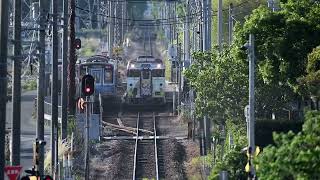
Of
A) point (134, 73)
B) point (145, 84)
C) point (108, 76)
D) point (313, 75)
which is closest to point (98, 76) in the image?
point (108, 76)

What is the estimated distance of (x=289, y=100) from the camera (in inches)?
1527

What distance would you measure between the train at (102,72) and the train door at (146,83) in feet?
6.01

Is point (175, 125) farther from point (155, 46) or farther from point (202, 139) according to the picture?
point (155, 46)

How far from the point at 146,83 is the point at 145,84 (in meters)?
0.11

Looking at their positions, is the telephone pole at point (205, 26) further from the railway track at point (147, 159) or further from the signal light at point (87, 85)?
the signal light at point (87, 85)

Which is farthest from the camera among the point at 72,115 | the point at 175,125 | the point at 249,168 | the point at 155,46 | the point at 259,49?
the point at 155,46

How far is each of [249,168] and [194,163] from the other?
1605 cm

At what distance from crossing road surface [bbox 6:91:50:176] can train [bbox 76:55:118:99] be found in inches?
179

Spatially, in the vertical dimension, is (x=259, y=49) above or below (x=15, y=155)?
above

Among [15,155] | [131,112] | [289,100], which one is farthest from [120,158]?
[131,112]

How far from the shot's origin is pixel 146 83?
68000mm

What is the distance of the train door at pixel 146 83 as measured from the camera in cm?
6781

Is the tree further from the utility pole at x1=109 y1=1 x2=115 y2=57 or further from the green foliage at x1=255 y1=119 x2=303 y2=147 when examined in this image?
the utility pole at x1=109 y1=1 x2=115 y2=57

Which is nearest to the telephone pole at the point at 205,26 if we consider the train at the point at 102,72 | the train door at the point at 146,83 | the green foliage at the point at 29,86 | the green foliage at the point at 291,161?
the train at the point at 102,72
